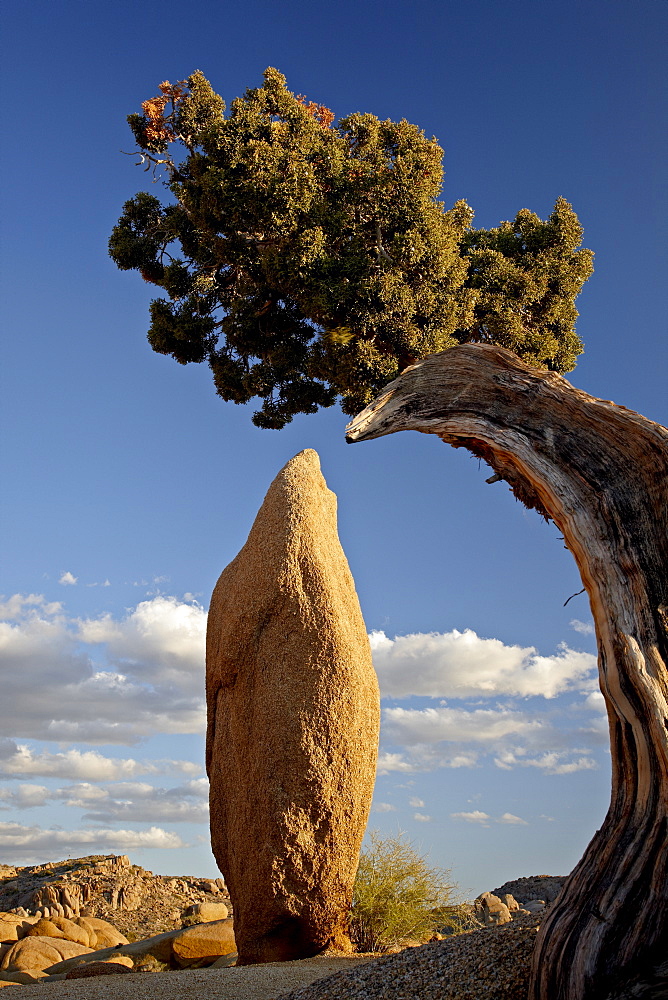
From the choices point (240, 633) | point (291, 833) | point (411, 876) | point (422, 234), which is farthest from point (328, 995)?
point (422, 234)

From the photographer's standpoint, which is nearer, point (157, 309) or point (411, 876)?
point (411, 876)

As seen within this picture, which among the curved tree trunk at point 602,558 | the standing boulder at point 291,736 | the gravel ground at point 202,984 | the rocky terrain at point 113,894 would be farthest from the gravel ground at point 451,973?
the rocky terrain at point 113,894

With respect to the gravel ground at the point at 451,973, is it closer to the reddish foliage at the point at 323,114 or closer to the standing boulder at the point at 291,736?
the standing boulder at the point at 291,736

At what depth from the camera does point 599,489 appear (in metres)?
5.95

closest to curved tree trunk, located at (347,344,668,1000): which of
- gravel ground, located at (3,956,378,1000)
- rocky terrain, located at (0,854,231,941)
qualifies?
gravel ground, located at (3,956,378,1000)

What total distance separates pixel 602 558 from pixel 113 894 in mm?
18606

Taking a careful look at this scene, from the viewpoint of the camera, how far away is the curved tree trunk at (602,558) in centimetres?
482

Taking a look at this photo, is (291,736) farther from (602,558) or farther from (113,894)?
(113,894)

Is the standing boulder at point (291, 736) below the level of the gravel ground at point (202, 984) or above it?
above

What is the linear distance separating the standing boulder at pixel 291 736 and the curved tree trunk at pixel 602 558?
3398 mm

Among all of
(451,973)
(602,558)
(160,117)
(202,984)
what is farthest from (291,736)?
(160,117)

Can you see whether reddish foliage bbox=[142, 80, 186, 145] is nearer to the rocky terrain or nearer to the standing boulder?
the standing boulder

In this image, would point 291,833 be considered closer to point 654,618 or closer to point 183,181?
point 654,618

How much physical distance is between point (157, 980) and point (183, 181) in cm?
1313
